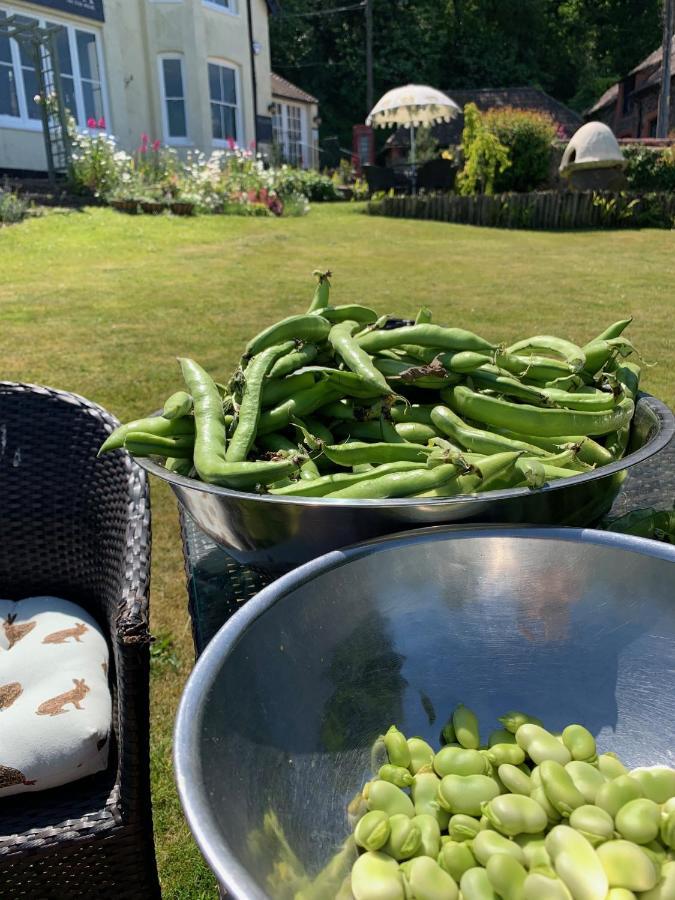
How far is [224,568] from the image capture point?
1.87 m

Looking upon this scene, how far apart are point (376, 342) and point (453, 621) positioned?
0.80 m

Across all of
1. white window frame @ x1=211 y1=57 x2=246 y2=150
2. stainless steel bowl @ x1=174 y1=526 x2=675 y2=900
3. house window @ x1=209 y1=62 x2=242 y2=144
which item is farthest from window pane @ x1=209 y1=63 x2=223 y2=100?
stainless steel bowl @ x1=174 y1=526 x2=675 y2=900

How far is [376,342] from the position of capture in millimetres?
1884

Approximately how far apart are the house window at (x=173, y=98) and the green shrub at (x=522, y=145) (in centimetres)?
871

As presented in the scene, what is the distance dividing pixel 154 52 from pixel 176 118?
1.73 m

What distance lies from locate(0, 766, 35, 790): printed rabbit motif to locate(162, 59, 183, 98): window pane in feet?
72.1

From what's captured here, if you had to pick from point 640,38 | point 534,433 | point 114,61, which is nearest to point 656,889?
point 534,433

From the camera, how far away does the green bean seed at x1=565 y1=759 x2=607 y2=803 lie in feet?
3.51

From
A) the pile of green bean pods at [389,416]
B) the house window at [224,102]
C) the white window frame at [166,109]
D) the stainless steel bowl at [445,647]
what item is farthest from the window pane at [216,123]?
the stainless steel bowl at [445,647]

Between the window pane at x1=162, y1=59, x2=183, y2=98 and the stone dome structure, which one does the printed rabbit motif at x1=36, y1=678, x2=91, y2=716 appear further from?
the window pane at x1=162, y1=59, x2=183, y2=98

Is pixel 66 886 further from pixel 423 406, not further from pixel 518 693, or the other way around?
pixel 423 406

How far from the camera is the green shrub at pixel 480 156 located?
17.3m

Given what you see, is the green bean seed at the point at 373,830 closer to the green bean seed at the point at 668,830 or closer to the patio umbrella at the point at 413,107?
the green bean seed at the point at 668,830

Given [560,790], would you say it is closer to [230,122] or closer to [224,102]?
[224,102]
